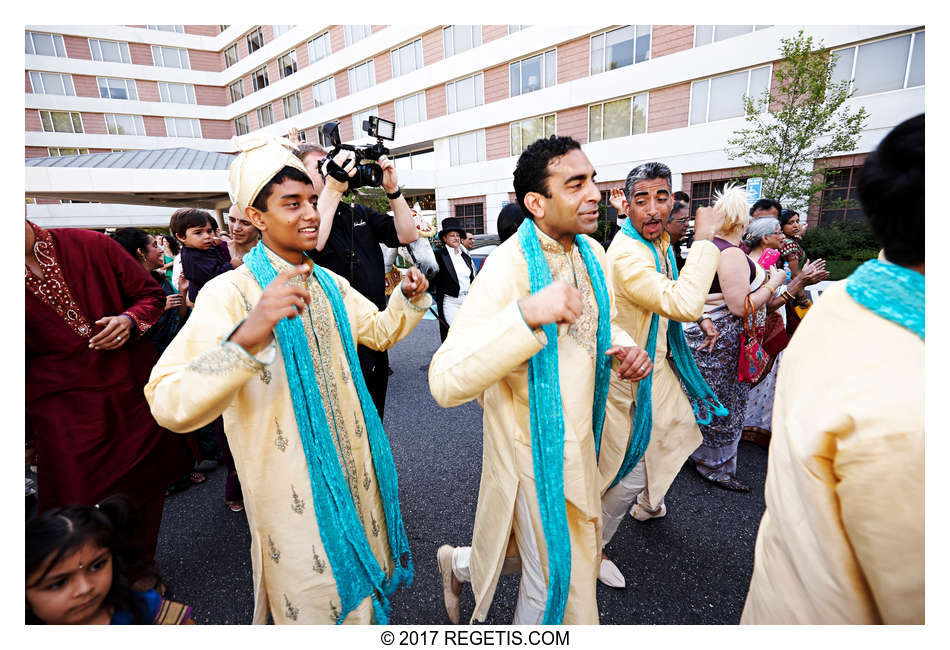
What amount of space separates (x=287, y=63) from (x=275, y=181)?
27.3m

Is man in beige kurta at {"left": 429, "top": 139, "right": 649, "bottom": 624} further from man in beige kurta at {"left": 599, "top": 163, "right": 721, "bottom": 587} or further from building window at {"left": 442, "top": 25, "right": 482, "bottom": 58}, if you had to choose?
building window at {"left": 442, "top": 25, "right": 482, "bottom": 58}

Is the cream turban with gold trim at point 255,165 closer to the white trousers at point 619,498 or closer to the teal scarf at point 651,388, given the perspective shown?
the teal scarf at point 651,388

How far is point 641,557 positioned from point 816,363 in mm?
1897

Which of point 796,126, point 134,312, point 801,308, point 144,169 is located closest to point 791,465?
point 134,312

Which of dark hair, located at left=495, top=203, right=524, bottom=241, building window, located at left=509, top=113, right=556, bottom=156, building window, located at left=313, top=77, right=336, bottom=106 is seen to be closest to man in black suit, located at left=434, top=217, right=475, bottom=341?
dark hair, located at left=495, top=203, right=524, bottom=241

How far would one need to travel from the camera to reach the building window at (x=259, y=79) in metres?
24.1

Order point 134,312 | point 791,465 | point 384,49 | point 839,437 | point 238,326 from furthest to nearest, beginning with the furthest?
point 384,49, point 134,312, point 238,326, point 791,465, point 839,437

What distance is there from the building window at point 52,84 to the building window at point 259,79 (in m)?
9.92

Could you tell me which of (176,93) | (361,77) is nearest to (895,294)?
(361,77)

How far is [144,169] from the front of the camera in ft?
44.1

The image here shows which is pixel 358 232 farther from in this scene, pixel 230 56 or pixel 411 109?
pixel 230 56

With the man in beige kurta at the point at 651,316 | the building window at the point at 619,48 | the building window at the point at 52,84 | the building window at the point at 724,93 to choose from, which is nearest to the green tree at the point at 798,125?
the building window at the point at 724,93
